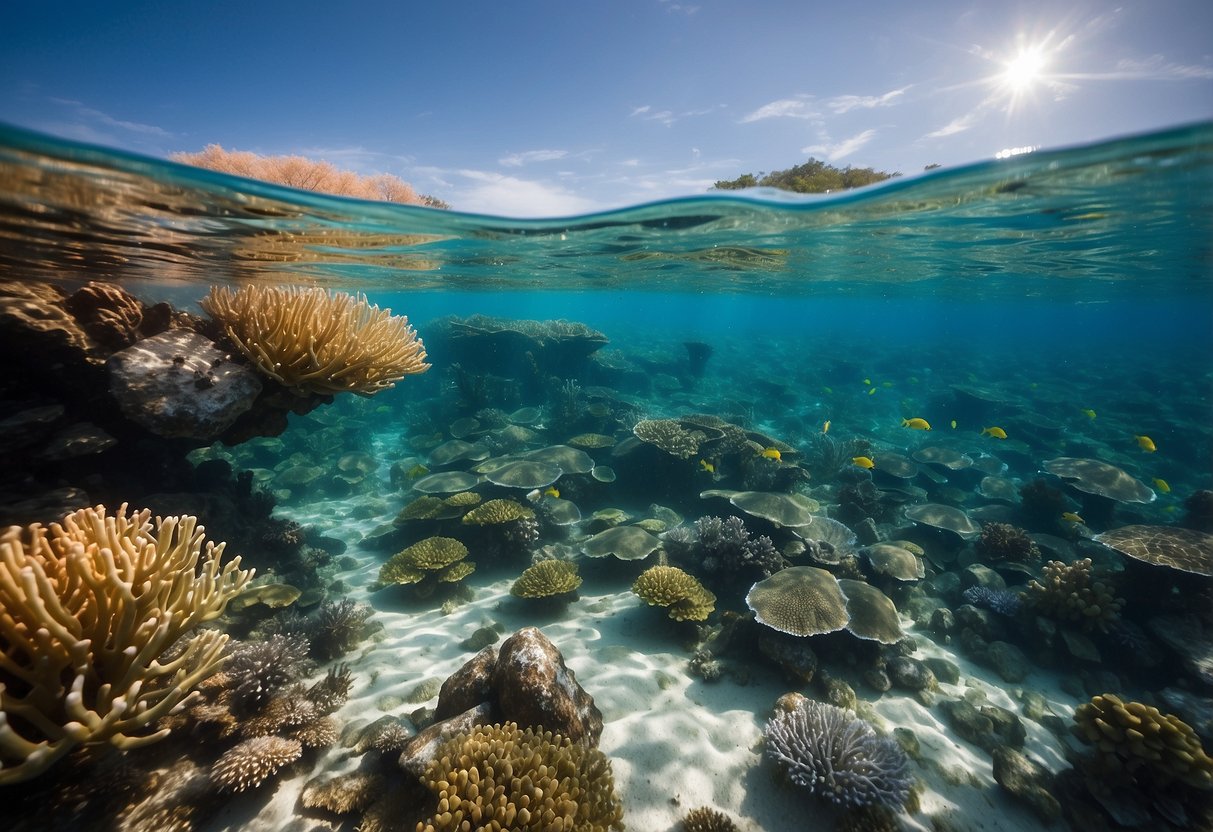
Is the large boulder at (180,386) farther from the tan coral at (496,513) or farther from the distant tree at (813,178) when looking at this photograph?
the distant tree at (813,178)

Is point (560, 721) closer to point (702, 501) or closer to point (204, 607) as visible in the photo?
point (204, 607)

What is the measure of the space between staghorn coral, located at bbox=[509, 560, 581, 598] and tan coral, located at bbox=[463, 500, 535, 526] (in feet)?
4.45

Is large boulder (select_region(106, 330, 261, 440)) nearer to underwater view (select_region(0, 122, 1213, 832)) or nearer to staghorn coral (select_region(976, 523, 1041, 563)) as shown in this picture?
underwater view (select_region(0, 122, 1213, 832))

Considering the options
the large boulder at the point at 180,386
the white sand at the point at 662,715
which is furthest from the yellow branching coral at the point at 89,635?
the white sand at the point at 662,715

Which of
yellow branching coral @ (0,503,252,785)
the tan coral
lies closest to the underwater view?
yellow branching coral @ (0,503,252,785)

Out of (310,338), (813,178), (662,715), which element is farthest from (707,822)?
(813,178)

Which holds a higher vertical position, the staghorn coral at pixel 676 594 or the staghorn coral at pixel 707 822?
the staghorn coral at pixel 707 822

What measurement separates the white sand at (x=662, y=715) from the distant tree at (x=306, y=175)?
7738 mm

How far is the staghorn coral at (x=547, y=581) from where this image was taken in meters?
7.32

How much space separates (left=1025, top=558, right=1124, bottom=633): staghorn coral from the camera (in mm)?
7129

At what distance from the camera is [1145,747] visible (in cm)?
480

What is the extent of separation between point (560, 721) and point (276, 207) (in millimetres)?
10680

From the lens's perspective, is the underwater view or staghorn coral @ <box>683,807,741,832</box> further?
staghorn coral @ <box>683,807,741,832</box>

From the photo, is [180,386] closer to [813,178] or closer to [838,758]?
[838,758]
